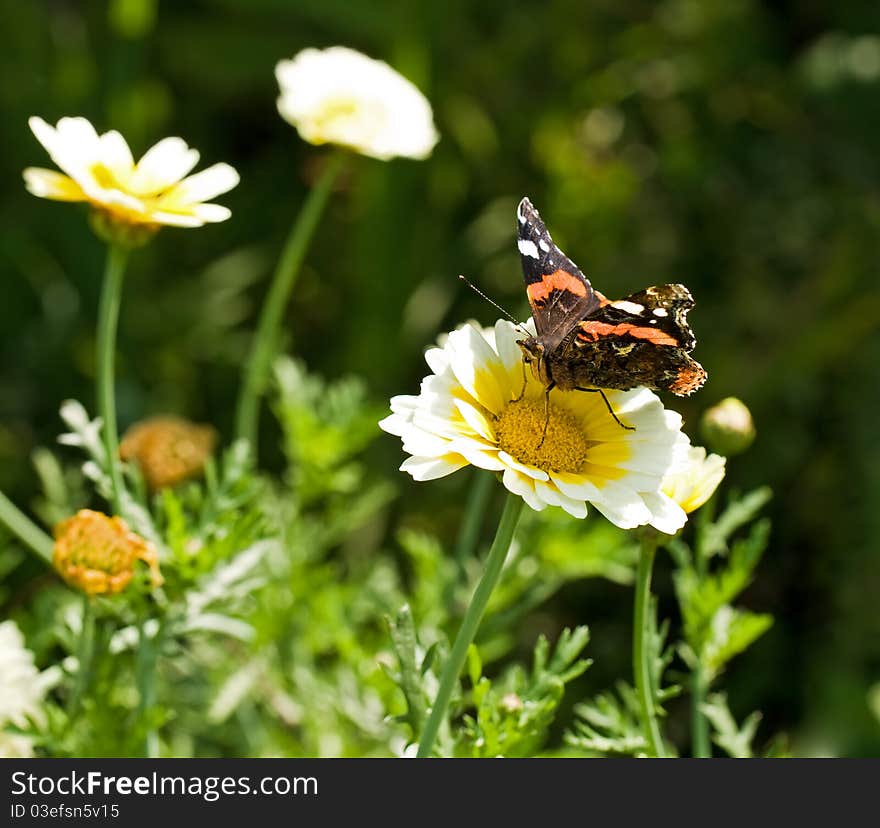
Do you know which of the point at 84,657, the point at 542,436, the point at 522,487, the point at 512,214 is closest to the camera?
the point at 522,487

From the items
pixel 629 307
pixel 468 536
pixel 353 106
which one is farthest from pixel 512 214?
pixel 629 307

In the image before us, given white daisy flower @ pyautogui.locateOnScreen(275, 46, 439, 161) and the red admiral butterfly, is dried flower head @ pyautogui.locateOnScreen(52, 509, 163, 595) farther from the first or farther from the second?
white daisy flower @ pyautogui.locateOnScreen(275, 46, 439, 161)

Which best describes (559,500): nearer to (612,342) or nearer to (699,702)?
(612,342)

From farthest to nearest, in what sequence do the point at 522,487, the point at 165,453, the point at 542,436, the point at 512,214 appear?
the point at 512,214 → the point at 165,453 → the point at 542,436 → the point at 522,487

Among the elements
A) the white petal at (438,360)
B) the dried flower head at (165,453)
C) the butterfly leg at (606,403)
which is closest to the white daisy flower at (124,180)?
the white petal at (438,360)

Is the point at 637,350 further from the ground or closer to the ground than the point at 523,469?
further from the ground

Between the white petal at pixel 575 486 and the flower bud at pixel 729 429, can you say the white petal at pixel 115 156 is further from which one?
the flower bud at pixel 729 429
